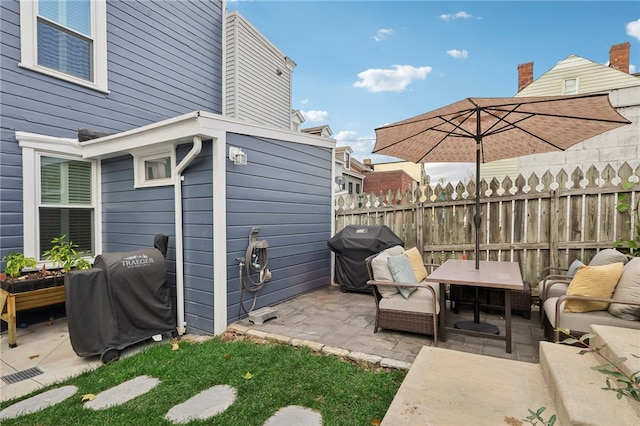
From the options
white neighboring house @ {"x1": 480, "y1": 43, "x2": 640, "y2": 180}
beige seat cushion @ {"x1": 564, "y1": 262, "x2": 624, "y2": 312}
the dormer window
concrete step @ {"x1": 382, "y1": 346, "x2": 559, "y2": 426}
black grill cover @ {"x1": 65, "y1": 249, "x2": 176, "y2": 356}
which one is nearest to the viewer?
concrete step @ {"x1": 382, "y1": 346, "x2": 559, "y2": 426}

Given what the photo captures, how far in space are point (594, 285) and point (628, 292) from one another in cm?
21

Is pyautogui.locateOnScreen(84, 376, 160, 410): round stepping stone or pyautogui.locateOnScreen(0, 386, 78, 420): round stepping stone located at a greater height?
pyautogui.locateOnScreen(84, 376, 160, 410): round stepping stone

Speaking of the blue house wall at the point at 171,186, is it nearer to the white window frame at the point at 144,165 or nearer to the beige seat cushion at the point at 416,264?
the white window frame at the point at 144,165

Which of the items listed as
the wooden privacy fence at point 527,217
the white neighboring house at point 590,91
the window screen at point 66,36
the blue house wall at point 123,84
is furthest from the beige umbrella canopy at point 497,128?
the white neighboring house at point 590,91

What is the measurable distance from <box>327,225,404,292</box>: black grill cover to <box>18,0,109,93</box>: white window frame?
466 centimetres

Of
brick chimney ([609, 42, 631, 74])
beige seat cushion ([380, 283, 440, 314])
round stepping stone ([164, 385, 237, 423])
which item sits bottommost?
round stepping stone ([164, 385, 237, 423])

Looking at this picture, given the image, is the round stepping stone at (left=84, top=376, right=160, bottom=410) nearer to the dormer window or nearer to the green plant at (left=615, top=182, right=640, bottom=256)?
the green plant at (left=615, top=182, right=640, bottom=256)

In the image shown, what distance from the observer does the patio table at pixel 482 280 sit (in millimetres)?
2842

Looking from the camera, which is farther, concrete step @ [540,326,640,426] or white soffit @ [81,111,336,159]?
white soffit @ [81,111,336,159]

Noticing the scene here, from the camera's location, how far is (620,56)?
36.5 ft

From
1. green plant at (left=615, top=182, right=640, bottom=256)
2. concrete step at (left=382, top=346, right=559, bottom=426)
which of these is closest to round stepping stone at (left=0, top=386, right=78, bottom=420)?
concrete step at (left=382, top=346, right=559, bottom=426)

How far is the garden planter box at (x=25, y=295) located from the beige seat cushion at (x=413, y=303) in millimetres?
4121

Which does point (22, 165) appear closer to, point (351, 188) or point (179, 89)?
point (179, 89)

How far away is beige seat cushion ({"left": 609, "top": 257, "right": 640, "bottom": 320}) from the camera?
248 centimetres
